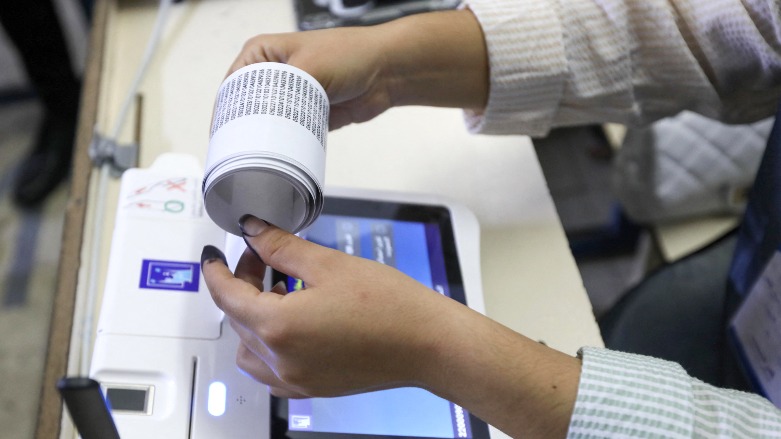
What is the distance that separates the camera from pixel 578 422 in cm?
47

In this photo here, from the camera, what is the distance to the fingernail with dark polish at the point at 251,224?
1.59 ft

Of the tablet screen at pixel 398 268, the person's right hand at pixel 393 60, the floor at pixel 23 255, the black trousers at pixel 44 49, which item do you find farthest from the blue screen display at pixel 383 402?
the black trousers at pixel 44 49

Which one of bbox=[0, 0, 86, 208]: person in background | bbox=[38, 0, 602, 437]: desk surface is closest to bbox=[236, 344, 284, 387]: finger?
bbox=[38, 0, 602, 437]: desk surface

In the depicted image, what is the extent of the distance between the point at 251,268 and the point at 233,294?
0.05 meters

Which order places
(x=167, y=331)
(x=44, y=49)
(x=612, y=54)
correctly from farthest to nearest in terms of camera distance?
(x=44, y=49)
(x=612, y=54)
(x=167, y=331)

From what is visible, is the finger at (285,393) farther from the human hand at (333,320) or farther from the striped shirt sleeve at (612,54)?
the striped shirt sleeve at (612,54)

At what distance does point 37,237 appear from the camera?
1399mm

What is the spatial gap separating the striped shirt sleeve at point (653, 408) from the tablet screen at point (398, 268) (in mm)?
98

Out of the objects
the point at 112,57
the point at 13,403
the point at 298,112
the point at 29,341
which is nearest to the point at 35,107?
the point at 29,341

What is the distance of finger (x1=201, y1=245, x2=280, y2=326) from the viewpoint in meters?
0.45

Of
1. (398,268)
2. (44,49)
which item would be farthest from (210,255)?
(44,49)

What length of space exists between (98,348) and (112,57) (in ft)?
1.29

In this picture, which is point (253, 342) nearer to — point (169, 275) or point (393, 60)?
point (169, 275)

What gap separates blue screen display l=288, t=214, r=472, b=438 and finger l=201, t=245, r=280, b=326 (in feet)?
0.27
